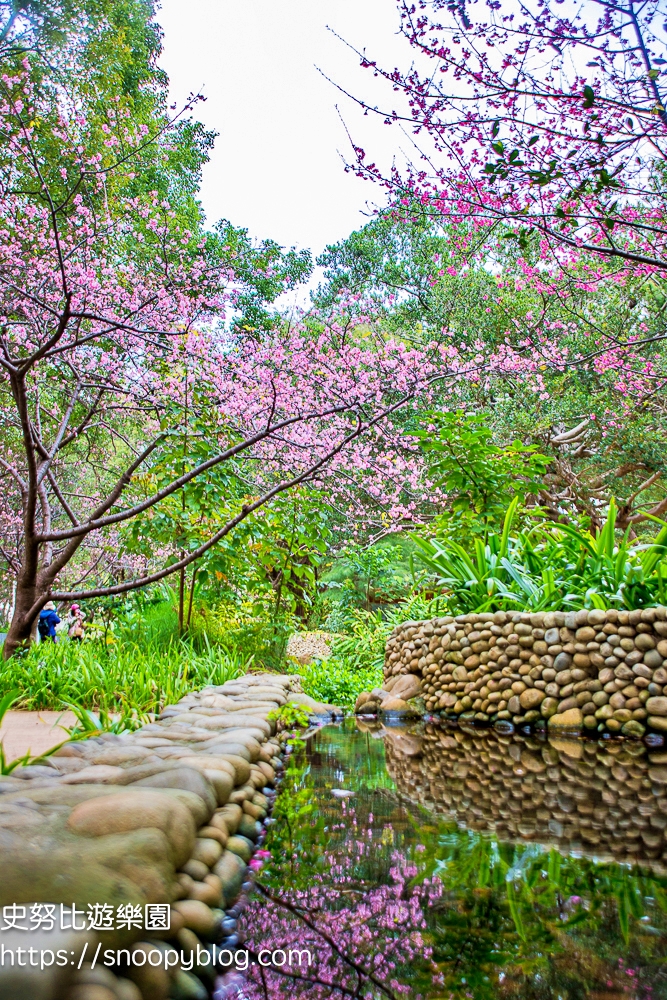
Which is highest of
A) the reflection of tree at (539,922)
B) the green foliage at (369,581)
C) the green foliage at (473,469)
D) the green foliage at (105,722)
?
the green foliage at (473,469)

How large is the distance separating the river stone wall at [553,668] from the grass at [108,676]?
6.25 ft

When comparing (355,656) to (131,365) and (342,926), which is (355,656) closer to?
(131,365)

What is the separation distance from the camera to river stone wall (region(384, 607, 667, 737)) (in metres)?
4.46

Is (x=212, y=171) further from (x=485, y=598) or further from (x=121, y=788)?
(x=121, y=788)

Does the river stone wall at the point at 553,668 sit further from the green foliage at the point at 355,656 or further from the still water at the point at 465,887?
the still water at the point at 465,887

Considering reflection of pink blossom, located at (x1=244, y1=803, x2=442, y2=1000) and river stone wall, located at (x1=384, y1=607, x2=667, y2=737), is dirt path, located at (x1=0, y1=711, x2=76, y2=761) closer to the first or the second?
reflection of pink blossom, located at (x1=244, y1=803, x2=442, y2=1000)

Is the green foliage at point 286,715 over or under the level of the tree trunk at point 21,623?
under

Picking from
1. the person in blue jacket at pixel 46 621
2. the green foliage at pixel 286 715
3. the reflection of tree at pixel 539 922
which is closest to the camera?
the reflection of tree at pixel 539 922

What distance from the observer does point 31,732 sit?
380 centimetres

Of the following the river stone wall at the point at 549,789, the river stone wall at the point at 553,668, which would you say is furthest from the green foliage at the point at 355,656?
the river stone wall at the point at 549,789

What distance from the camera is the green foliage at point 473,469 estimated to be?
6.51m

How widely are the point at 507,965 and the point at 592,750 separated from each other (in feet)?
9.49

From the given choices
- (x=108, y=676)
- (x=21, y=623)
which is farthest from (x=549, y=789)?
(x=21, y=623)

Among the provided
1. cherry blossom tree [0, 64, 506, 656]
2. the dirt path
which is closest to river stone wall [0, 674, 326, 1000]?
the dirt path
